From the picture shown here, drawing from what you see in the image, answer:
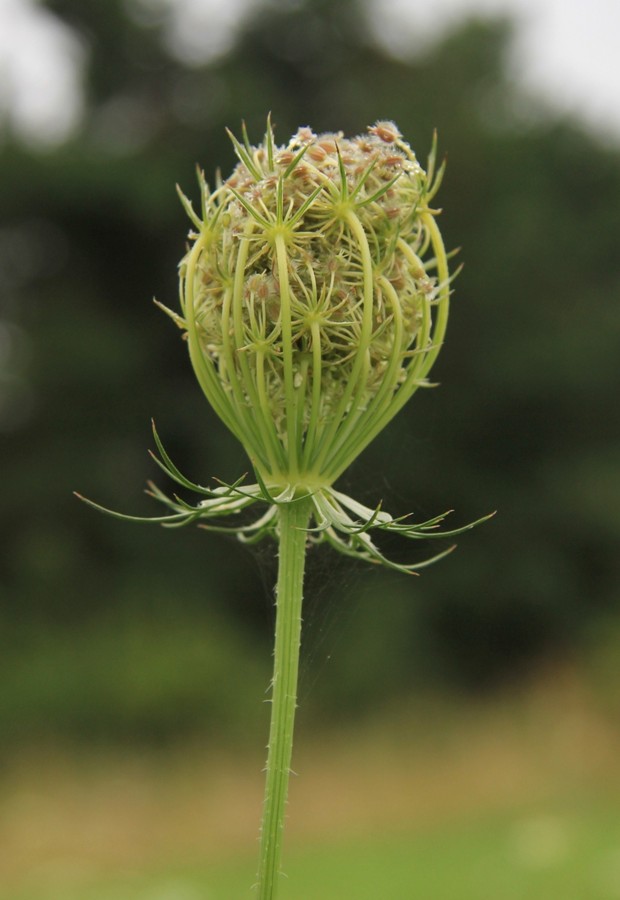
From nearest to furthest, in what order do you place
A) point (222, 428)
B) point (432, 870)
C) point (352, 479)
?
point (432, 870)
point (352, 479)
point (222, 428)

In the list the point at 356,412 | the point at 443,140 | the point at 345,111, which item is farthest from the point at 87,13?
the point at 356,412

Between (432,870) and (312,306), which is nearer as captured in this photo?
(312,306)

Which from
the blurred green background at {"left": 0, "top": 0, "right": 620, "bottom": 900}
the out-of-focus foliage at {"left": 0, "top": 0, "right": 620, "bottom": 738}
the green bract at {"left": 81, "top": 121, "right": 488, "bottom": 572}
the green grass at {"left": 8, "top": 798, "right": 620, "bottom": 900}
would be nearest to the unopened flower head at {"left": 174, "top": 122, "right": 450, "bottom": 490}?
the green bract at {"left": 81, "top": 121, "right": 488, "bottom": 572}

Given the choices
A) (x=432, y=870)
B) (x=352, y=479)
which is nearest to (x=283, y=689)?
(x=432, y=870)

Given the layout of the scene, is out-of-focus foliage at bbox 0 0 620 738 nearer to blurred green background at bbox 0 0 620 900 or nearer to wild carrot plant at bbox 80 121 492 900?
blurred green background at bbox 0 0 620 900

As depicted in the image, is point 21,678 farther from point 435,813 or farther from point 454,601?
point 454,601

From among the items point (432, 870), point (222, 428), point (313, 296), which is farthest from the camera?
point (222, 428)

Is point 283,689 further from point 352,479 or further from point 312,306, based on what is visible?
point 352,479
